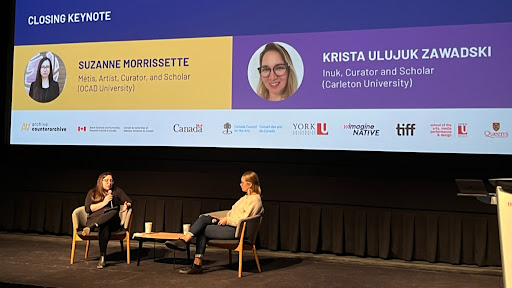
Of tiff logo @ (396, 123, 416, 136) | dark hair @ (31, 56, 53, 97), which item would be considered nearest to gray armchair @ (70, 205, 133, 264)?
dark hair @ (31, 56, 53, 97)

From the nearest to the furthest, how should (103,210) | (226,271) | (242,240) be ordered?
(242,240)
(226,271)
(103,210)

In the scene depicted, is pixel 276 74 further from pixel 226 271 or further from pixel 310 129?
pixel 226 271

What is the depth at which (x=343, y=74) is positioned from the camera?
5715 mm

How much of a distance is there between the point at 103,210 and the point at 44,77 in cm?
211

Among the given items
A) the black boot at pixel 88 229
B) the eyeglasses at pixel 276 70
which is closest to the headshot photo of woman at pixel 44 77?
the black boot at pixel 88 229

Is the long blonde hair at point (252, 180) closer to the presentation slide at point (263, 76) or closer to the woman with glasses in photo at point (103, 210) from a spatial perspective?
the presentation slide at point (263, 76)

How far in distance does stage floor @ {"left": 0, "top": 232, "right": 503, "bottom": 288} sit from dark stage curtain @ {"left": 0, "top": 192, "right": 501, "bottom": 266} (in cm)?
10

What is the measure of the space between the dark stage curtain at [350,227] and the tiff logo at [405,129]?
0.79 m

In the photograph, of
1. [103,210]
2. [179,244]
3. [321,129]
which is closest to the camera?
[179,244]

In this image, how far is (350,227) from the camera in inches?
235

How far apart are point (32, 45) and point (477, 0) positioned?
4689 millimetres

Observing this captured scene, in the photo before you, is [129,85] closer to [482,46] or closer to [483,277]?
[482,46]

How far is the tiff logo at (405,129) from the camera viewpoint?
5.45m

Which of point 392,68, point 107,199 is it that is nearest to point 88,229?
point 107,199
